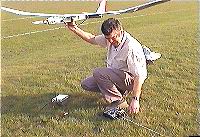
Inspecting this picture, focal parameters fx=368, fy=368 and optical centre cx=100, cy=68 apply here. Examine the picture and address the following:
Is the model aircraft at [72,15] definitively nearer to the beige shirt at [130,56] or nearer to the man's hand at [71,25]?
the man's hand at [71,25]

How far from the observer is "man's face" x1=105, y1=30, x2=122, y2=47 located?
5.14 m

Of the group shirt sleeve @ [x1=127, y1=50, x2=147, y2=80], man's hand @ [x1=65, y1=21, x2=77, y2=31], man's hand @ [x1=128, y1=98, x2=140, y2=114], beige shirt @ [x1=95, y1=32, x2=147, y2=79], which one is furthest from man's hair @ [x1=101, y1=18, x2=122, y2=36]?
man's hand @ [x1=128, y1=98, x2=140, y2=114]

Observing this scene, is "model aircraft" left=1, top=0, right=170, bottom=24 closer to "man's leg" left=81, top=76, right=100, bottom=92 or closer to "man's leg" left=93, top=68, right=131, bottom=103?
"man's leg" left=93, top=68, right=131, bottom=103

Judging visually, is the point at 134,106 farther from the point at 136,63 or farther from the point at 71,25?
the point at 71,25

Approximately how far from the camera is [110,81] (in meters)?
5.59

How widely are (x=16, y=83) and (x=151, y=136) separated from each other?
3566mm

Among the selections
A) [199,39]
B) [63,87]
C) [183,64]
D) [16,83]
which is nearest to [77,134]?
[63,87]

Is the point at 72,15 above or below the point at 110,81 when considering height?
above

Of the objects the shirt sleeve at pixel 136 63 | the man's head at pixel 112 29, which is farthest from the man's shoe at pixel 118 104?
the man's head at pixel 112 29

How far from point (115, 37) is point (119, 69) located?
0.59 m

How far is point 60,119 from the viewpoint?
5340mm

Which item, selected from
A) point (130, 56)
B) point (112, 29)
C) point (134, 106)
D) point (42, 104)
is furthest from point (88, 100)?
point (112, 29)

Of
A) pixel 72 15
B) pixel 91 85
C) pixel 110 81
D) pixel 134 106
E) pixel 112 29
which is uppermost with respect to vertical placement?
pixel 72 15

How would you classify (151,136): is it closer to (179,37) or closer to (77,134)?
(77,134)
